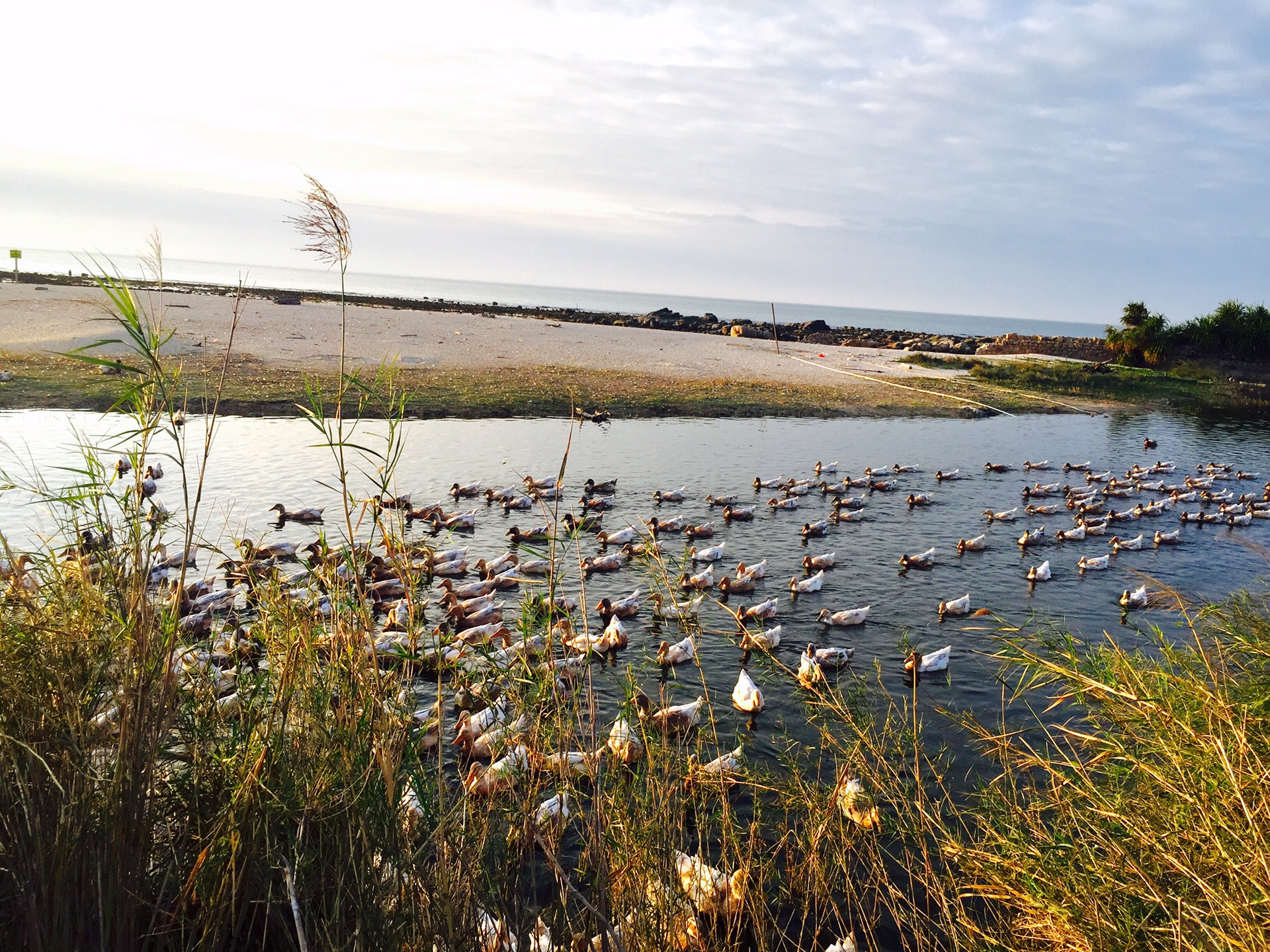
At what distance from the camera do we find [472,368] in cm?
3531

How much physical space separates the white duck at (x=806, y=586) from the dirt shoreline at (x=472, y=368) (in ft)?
32.1

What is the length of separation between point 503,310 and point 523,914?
89174 mm

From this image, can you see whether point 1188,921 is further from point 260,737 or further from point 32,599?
point 32,599

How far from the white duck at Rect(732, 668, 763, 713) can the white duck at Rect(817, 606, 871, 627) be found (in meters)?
3.36

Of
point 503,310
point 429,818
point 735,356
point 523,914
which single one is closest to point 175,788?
point 429,818

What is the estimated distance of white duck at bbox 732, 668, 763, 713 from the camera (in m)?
9.80

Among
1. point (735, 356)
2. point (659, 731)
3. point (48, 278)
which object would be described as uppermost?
point (48, 278)

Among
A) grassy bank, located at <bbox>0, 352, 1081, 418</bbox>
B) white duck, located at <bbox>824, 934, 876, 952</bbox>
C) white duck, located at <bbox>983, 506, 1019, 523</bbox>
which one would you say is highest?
grassy bank, located at <bbox>0, 352, 1081, 418</bbox>

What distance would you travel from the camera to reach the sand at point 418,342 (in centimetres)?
3334

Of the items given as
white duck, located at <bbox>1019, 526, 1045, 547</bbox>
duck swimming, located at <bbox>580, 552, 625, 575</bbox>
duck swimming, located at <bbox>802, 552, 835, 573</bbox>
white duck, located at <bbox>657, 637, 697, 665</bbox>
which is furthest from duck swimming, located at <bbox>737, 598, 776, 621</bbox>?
white duck, located at <bbox>1019, 526, 1045, 547</bbox>

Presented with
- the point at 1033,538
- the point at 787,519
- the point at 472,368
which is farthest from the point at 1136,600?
the point at 472,368

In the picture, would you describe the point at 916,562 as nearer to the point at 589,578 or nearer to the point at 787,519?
the point at 787,519

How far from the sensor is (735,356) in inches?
2008

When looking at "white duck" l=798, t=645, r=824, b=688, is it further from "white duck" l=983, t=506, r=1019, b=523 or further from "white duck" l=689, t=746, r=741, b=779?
"white duck" l=983, t=506, r=1019, b=523
